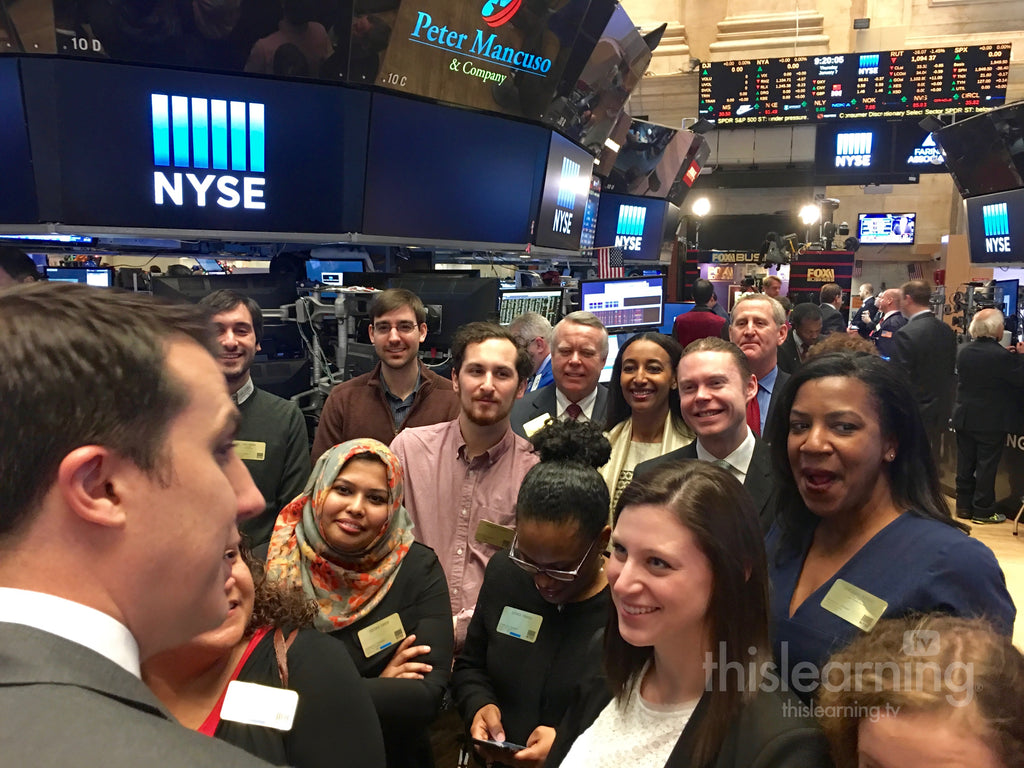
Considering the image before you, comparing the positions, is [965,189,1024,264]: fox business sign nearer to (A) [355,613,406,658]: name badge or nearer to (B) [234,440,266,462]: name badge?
(B) [234,440,266,462]: name badge

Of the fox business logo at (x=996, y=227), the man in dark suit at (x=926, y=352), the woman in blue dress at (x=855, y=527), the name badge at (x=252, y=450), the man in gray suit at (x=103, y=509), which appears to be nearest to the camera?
the man in gray suit at (x=103, y=509)

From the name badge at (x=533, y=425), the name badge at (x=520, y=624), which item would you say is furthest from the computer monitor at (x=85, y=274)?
the name badge at (x=520, y=624)

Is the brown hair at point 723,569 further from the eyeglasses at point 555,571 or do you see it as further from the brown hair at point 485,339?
the brown hair at point 485,339

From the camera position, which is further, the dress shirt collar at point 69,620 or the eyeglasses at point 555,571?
the eyeglasses at point 555,571

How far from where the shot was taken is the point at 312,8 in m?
4.40

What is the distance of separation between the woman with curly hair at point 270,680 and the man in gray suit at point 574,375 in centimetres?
182

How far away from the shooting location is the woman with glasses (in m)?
1.92

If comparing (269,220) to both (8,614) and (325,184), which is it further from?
(8,614)

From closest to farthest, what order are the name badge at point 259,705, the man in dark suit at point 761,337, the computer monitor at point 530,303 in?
the name badge at point 259,705, the man in dark suit at point 761,337, the computer monitor at point 530,303

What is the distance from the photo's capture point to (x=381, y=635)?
6.68 feet

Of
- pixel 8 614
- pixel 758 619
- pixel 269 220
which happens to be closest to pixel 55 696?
pixel 8 614

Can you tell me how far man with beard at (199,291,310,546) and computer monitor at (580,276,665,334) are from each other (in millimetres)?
3226

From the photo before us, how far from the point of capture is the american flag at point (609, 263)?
29.3ft

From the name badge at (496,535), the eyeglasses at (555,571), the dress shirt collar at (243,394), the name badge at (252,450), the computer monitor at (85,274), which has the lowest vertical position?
Result: the computer monitor at (85,274)
